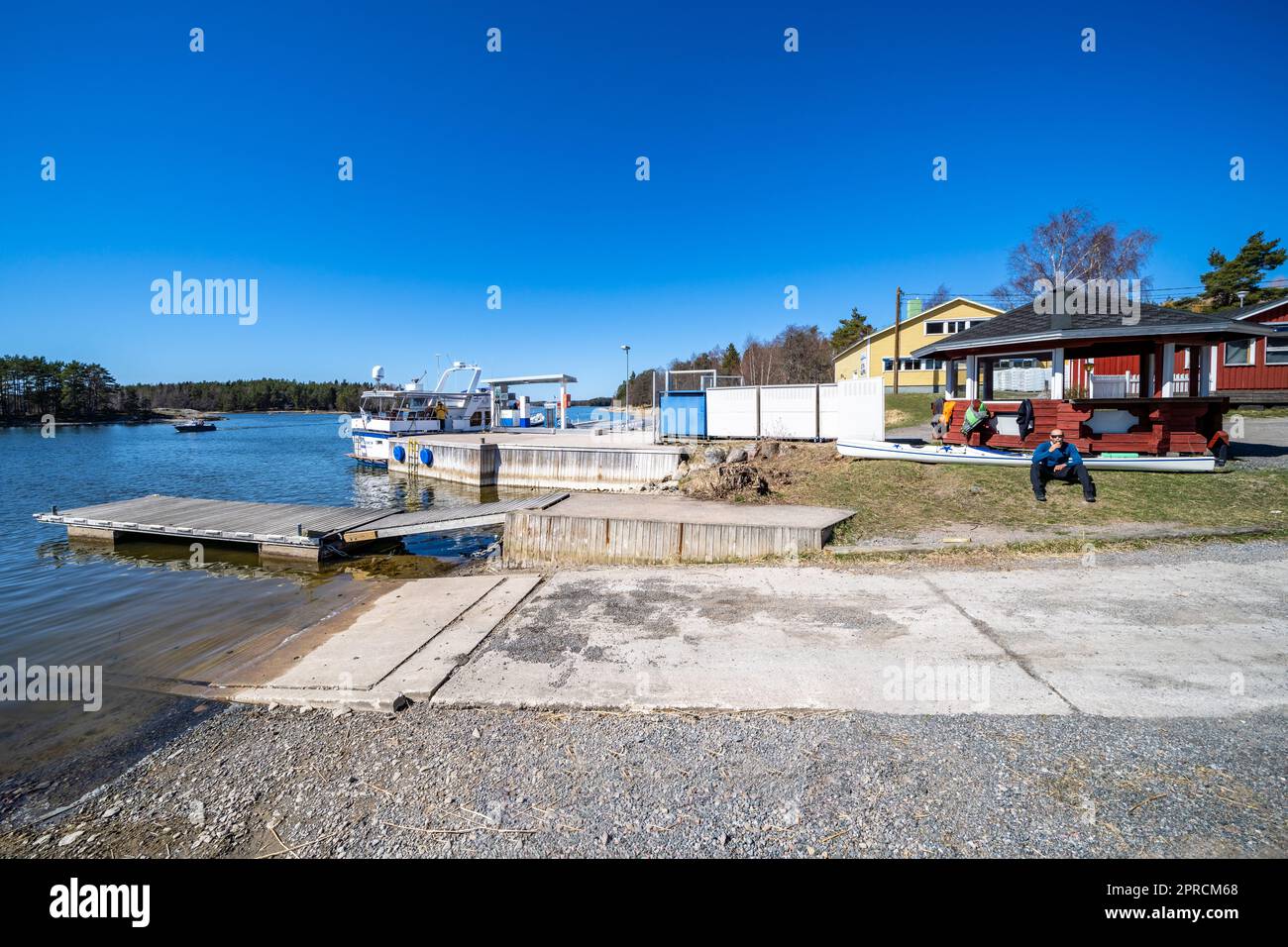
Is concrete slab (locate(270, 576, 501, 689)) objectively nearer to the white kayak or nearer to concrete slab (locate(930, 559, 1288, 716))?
concrete slab (locate(930, 559, 1288, 716))

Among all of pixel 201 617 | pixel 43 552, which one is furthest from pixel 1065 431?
pixel 43 552

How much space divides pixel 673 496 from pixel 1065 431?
9.66 metres

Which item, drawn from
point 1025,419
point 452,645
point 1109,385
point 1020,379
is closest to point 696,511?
point 452,645

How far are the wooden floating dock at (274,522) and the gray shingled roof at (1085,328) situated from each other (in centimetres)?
1207

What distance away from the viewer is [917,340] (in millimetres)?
43250

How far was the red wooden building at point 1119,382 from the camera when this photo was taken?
1341 cm

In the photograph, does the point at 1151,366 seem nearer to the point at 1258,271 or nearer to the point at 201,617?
the point at 201,617

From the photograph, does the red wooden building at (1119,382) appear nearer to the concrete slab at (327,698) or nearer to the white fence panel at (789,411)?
the white fence panel at (789,411)

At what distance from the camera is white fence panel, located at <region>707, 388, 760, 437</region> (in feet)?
66.3

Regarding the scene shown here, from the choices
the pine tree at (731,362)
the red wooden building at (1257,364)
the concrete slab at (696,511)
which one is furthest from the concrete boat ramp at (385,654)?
the pine tree at (731,362)

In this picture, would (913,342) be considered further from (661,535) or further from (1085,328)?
(661,535)

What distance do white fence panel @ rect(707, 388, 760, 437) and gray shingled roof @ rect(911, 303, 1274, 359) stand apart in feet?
17.6

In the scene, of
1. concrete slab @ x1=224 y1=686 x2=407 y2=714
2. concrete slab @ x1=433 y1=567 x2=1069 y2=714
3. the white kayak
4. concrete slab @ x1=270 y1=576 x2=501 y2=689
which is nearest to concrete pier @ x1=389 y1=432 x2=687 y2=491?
the white kayak

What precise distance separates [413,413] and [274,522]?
24.4m
